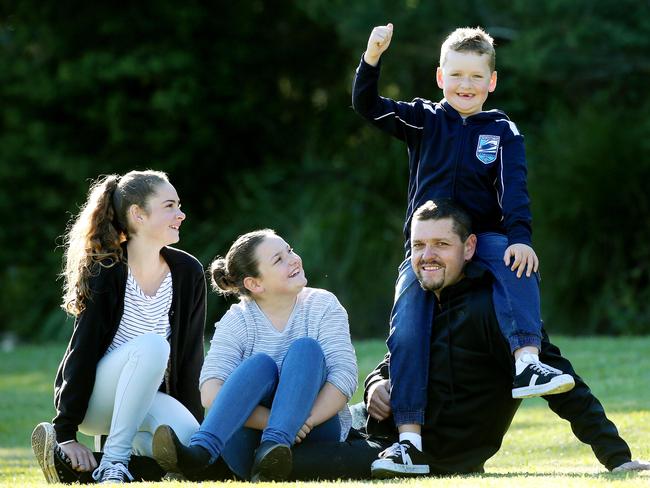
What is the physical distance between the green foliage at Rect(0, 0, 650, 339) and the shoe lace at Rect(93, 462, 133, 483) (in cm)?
775

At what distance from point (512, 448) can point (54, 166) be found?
9.75 meters

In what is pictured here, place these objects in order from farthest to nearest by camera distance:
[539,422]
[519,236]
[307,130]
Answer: [307,130] → [539,422] → [519,236]

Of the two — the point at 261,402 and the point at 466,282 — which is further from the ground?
the point at 466,282

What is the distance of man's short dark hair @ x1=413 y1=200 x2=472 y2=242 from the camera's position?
4.97 metres

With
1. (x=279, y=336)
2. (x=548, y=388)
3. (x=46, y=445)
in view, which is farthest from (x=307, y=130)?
(x=548, y=388)

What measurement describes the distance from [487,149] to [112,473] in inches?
80.7

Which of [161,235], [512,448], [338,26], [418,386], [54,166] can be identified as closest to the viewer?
[418,386]

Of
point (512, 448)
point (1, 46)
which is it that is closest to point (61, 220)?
point (1, 46)

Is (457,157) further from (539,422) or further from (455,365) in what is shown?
(539,422)

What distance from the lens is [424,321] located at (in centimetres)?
502

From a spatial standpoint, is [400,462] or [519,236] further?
[519,236]

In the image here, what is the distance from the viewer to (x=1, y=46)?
15.6 meters

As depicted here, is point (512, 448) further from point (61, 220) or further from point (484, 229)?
point (61, 220)

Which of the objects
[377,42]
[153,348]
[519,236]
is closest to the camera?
[519,236]
